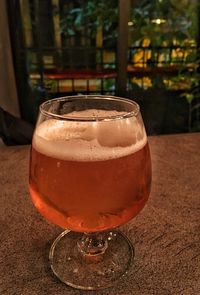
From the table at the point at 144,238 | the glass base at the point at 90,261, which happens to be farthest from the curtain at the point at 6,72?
the glass base at the point at 90,261

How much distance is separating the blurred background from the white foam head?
1614 millimetres

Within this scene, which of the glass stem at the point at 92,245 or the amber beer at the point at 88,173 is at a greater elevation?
the amber beer at the point at 88,173

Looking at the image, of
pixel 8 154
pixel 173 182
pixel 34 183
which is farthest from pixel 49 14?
pixel 34 183

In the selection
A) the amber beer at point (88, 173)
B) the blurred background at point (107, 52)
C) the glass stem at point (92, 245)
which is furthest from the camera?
the blurred background at point (107, 52)

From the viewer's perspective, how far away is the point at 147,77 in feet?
7.88

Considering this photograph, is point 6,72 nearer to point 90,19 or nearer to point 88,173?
point 90,19

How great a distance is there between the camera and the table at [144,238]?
44 cm

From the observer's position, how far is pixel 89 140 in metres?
0.42

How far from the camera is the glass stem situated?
0.52 m

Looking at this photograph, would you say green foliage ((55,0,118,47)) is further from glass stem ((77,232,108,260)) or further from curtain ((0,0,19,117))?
glass stem ((77,232,108,260))

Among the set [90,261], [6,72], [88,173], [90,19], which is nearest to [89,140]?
[88,173]

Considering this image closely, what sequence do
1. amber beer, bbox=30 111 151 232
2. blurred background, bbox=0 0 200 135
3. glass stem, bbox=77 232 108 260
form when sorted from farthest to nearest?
blurred background, bbox=0 0 200 135 < glass stem, bbox=77 232 108 260 < amber beer, bbox=30 111 151 232

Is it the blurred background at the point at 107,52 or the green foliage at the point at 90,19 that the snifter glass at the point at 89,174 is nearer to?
the blurred background at the point at 107,52

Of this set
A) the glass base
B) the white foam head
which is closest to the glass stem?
the glass base
